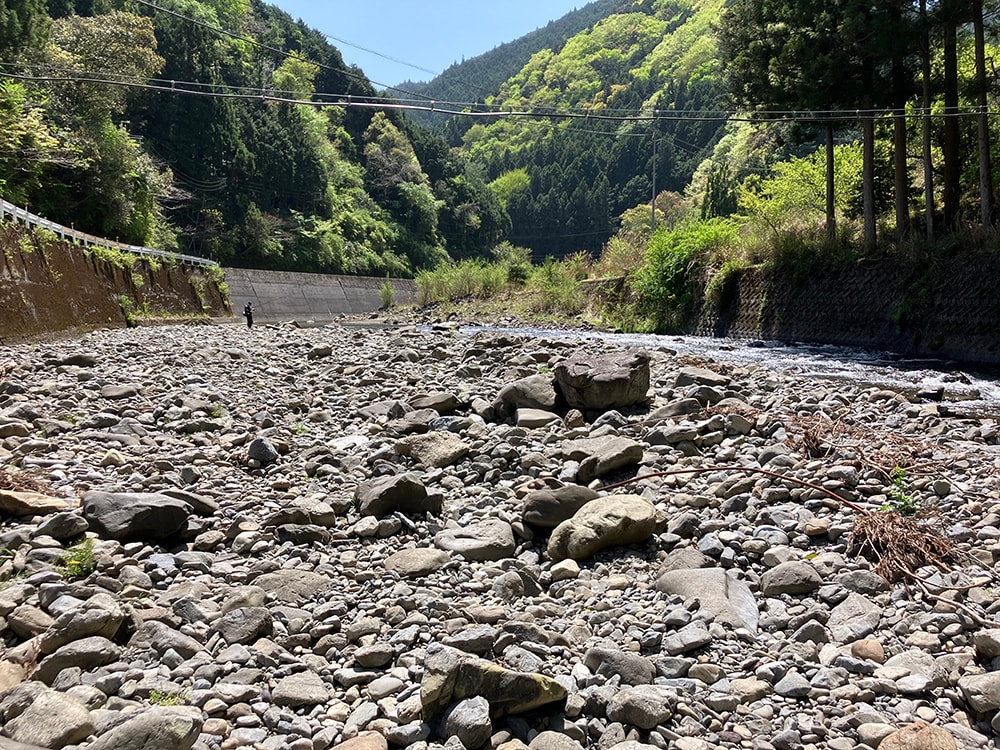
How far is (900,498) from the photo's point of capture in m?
3.58

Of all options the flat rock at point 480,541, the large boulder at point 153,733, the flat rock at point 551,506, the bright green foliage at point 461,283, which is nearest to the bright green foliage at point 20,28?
the bright green foliage at point 461,283

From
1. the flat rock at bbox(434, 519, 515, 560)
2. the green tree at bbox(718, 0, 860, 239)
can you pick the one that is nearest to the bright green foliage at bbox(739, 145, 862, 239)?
the green tree at bbox(718, 0, 860, 239)

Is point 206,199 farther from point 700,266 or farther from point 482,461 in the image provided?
point 482,461

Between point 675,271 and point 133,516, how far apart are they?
687 inches

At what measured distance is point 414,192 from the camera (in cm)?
6588

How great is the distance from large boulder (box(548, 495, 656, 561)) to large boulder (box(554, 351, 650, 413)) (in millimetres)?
2372

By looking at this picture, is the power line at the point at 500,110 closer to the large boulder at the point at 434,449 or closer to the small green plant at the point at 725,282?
the large boulder at the point at 434,449

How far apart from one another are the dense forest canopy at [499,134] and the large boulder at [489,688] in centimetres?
686

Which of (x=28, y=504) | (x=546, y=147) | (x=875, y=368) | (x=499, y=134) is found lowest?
(x=875, y=368)

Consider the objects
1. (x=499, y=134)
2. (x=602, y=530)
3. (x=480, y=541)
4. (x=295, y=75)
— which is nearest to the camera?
(x=602, y=530)

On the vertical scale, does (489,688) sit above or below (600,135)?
below

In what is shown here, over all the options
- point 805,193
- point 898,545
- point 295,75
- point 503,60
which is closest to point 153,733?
point 898,545

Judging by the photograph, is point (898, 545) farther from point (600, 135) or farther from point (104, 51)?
point (600, 135)

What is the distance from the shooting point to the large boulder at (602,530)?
349cm
